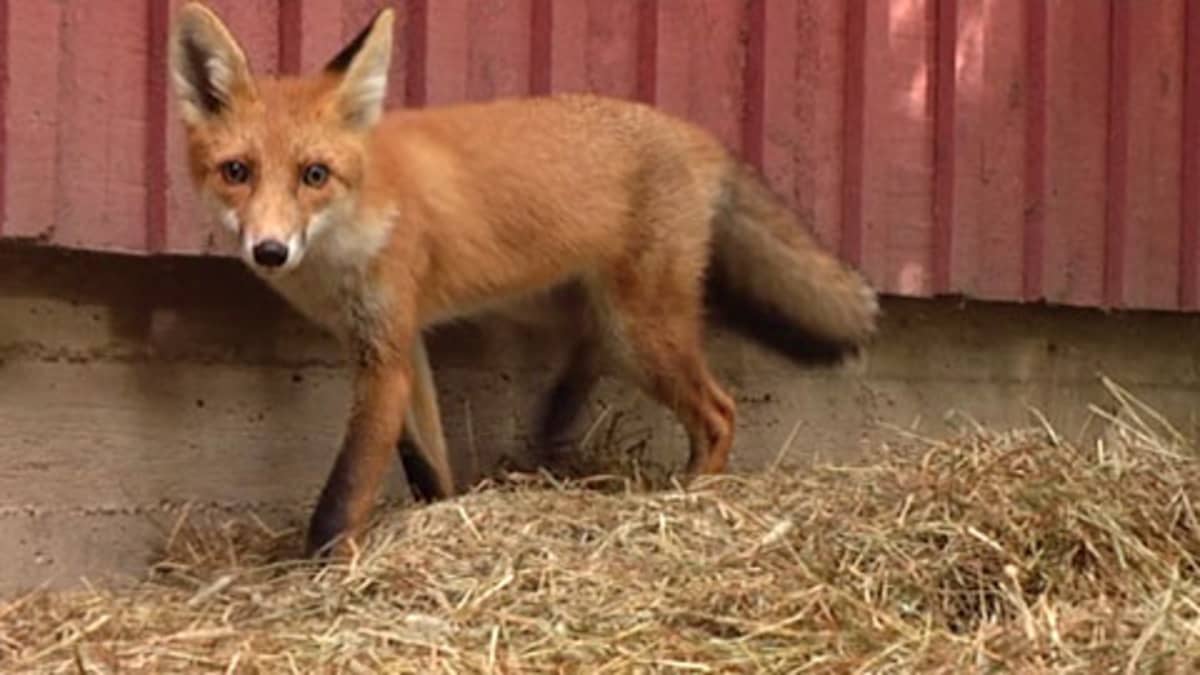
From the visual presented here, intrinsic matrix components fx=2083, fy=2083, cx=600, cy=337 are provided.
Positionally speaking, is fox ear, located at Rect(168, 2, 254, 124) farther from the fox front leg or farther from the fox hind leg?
the fox hind leg

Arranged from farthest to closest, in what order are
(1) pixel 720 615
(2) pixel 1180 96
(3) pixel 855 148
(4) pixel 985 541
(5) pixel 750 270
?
(2) pixel 1180 96 < (3) pixel 855 148 < (5) pixel 750 270 < (4) pixel 985 541 < (1) pixel 720 615

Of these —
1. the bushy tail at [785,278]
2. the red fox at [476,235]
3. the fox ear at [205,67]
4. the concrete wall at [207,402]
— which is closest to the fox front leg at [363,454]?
the red fox at [476,235]

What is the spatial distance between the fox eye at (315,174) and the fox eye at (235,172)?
0.44 feet

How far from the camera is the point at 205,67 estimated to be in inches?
191

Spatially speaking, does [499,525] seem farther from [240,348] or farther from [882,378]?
[882,378]

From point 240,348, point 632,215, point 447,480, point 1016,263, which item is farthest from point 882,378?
point 240,348

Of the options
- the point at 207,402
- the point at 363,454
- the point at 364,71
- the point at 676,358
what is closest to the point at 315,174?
the point at 364,71

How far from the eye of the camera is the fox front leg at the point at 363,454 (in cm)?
499

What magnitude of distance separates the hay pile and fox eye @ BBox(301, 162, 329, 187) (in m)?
0.83

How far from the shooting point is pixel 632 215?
5781mm

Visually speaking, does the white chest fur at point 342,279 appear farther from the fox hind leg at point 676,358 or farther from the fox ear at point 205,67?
the fox hind leg at point 676,358

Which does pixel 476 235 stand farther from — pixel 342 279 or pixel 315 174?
pixel 315 174

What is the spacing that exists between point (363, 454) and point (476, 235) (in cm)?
74

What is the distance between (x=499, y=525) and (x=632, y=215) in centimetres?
121
